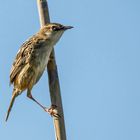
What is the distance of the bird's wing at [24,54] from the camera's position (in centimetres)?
607

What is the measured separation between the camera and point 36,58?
599 centimetres

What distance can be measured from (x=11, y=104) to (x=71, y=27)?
1.42 metres

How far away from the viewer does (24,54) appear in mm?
6211

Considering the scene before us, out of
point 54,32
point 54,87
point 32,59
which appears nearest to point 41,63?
point 32,59

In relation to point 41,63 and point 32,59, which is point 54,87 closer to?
point 41,63

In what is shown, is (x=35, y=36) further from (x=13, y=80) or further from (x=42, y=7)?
(x=42, y=7)

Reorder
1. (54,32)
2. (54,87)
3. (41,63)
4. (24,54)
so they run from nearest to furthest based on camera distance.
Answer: (54,87)
(41,63)
(54,32)
(24,54)

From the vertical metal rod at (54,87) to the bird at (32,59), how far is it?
0.76 metres

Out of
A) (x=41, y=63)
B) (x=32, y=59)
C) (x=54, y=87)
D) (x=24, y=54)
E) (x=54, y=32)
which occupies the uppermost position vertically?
(x=54, y=32)

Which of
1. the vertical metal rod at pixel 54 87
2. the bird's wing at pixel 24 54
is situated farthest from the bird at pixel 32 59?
the vertical metal rod at pixel 54 87

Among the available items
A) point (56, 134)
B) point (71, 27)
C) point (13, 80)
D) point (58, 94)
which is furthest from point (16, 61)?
point (56, 134)

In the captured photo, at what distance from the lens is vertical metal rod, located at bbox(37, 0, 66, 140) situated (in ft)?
12.1

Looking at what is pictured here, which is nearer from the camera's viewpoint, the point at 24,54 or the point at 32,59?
the point at 32,59

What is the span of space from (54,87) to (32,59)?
6.37ft
